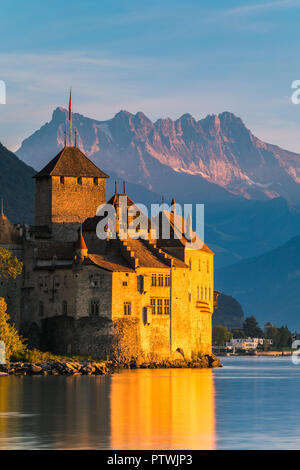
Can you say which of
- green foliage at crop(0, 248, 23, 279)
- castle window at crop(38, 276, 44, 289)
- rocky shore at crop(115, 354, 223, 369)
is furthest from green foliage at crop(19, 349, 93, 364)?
castle window at crop(38, 276, 44, 289)

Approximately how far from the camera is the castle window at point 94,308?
124 m

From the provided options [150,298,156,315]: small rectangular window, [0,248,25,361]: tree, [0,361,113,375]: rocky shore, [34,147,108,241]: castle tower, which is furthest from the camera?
[34,147,108,241]: castle tower

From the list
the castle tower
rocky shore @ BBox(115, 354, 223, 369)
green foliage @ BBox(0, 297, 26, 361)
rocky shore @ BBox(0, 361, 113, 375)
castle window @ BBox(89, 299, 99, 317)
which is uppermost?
the castle tower

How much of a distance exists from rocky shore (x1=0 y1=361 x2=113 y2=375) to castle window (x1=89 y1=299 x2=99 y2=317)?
22.4 feet

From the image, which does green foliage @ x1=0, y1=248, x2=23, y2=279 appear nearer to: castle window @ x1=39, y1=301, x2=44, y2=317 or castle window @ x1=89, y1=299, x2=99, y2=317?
castle window @ x1=39, y1=301, x2=44, y2=317

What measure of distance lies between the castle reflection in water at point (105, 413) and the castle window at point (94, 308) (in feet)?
58.7

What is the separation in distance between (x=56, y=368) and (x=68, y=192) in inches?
1407

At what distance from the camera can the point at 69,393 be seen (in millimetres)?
84125

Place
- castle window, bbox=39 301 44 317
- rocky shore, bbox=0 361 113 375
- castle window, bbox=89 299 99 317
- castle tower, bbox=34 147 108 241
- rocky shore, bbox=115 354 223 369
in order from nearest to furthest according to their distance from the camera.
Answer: rocky shore, bbox=0 361 113 375 < castle window, bbox=89 299 99 317 < rocky shore, bbox=115 354 223 369 < castle window, bbox=39 301 44 317 < castle tower, bbox=34 147 108 241

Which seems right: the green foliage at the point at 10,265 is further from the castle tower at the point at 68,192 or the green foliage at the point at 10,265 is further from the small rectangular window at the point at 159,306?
the castle tower at the point at 68,192

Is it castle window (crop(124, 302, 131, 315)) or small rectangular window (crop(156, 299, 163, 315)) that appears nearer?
castle window (crop(124, 302, 131, 315))

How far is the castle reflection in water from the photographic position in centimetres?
5412

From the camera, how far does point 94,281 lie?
12388 centimetres
